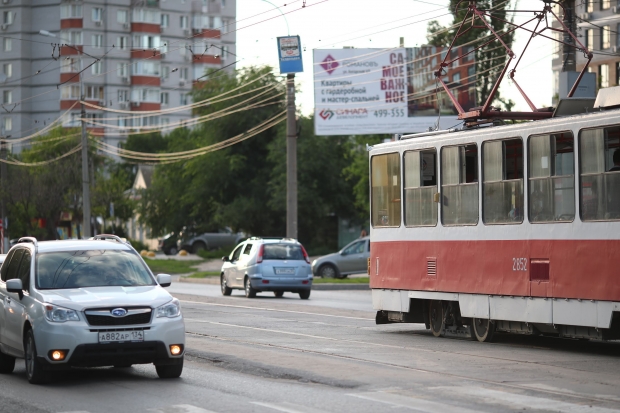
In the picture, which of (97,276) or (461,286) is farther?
(461,286)

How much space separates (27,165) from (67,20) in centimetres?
3642

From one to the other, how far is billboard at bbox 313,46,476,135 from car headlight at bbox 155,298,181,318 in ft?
107

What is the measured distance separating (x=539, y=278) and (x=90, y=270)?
6.18m

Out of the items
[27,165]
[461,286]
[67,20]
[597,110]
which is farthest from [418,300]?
[67,20]

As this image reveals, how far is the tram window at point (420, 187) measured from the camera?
723 inches

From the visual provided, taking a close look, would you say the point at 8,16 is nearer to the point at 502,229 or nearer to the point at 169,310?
the point at 502,229

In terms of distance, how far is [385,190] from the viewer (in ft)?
64.6

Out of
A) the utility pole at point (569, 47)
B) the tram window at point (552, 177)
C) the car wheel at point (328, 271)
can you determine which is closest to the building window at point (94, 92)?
the car wheel at point (328, 271)

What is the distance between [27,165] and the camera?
80.4 m

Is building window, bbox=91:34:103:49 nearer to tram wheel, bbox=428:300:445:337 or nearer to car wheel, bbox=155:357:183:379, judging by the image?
tram wheel, bbox=428:300:445:337

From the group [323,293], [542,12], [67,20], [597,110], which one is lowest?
[323,293]

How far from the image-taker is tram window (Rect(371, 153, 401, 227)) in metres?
19.3

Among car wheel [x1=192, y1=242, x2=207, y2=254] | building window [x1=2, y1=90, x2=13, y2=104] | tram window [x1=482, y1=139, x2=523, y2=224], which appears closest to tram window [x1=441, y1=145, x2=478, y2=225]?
tram window [x1=482, y1=139, x2=523, y2=224]

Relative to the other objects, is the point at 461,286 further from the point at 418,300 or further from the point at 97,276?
the point at 97,276
